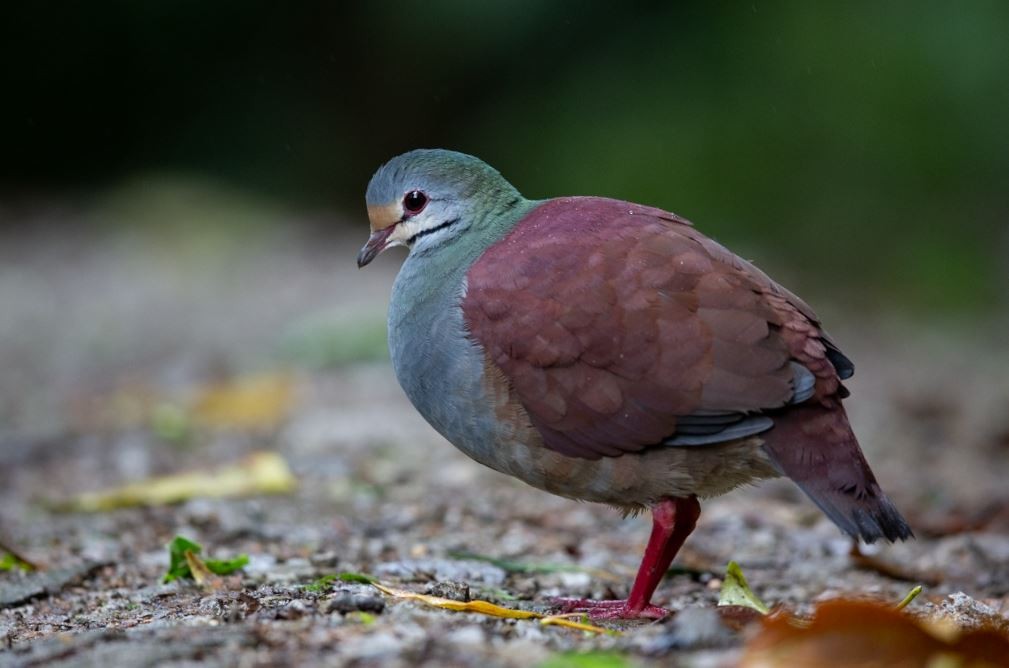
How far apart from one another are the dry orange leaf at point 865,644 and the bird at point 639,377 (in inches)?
32.3

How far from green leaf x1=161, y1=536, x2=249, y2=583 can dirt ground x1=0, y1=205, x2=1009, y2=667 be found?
52 millimetres

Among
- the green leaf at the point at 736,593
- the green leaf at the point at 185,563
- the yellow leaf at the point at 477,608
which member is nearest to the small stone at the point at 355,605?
the yellow leaf at the point at 477,608

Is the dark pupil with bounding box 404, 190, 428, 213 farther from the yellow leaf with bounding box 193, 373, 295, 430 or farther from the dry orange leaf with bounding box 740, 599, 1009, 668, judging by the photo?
the yellow leaf with bounding box 193, 373, 295, 430

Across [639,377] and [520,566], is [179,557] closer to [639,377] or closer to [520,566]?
[520,566]

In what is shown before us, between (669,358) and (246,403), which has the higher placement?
(246,403)

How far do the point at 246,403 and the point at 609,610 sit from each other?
3942 millimetres

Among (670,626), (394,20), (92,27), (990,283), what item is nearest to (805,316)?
(670,626)

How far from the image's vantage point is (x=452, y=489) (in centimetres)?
584

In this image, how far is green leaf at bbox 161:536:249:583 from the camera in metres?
3.98

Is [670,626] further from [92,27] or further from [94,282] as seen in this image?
[92,27]

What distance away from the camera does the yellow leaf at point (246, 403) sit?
23.3 ft

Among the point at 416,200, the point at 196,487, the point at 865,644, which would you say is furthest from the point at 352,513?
the point at 865,644

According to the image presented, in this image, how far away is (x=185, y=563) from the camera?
158 inches

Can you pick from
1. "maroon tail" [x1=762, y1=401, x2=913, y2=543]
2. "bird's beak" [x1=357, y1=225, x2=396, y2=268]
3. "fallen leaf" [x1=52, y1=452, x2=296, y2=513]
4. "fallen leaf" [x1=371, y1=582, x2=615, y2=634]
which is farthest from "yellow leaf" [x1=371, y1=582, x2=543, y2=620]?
"fallen leaf" [x1=52, y1=452, x2=296, y2=513]
